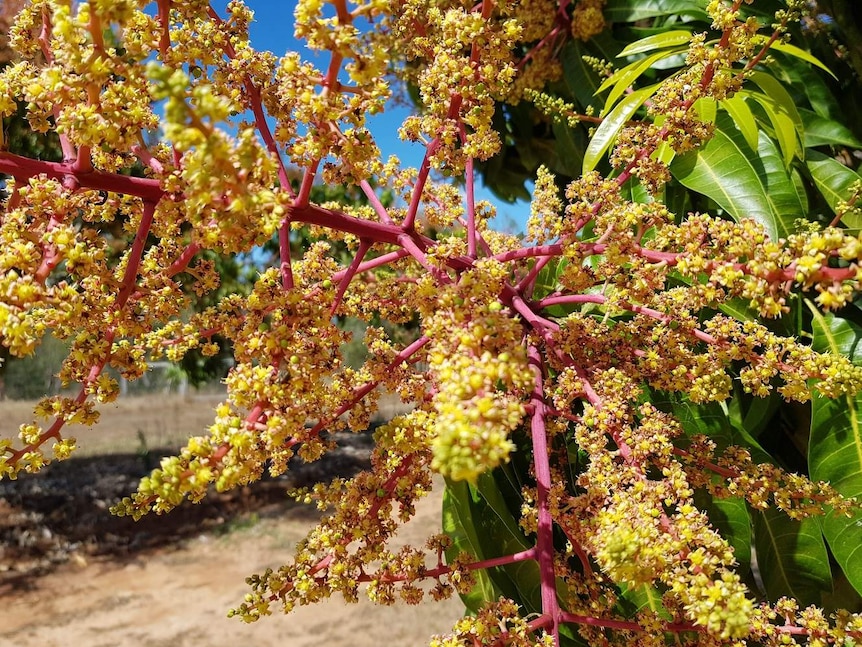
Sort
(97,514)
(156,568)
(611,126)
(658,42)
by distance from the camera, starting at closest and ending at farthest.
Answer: (611,126), (658,42), (156,568), (97,514)

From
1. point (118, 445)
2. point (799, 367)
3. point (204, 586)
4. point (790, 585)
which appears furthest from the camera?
point (118, 445)

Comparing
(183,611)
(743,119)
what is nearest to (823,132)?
(743,119)

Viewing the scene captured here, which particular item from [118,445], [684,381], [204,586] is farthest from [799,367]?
[118,445]

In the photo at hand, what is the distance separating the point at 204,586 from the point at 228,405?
6808 millimetres

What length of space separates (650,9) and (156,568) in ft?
25.4

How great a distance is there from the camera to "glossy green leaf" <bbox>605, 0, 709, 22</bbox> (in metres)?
1.78

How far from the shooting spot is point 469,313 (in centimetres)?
84

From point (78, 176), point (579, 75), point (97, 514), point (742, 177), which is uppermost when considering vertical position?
point (579, 75)

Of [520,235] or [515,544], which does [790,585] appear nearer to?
[515,544]

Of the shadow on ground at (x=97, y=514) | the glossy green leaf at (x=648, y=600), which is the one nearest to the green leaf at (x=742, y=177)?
the glossy green leaf at (x=648, y=600)

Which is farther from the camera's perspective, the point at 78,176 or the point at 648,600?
the point at 648,600

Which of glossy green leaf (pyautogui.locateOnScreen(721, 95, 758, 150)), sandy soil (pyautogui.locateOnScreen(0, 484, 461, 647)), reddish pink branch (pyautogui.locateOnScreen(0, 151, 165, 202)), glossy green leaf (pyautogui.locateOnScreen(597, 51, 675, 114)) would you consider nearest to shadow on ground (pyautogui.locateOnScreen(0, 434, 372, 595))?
sandy soil (pyautogui.locateOnScreen(0, 484, 461, 647))

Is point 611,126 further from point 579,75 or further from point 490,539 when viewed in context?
point 490,539

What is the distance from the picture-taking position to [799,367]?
3.43 ft
